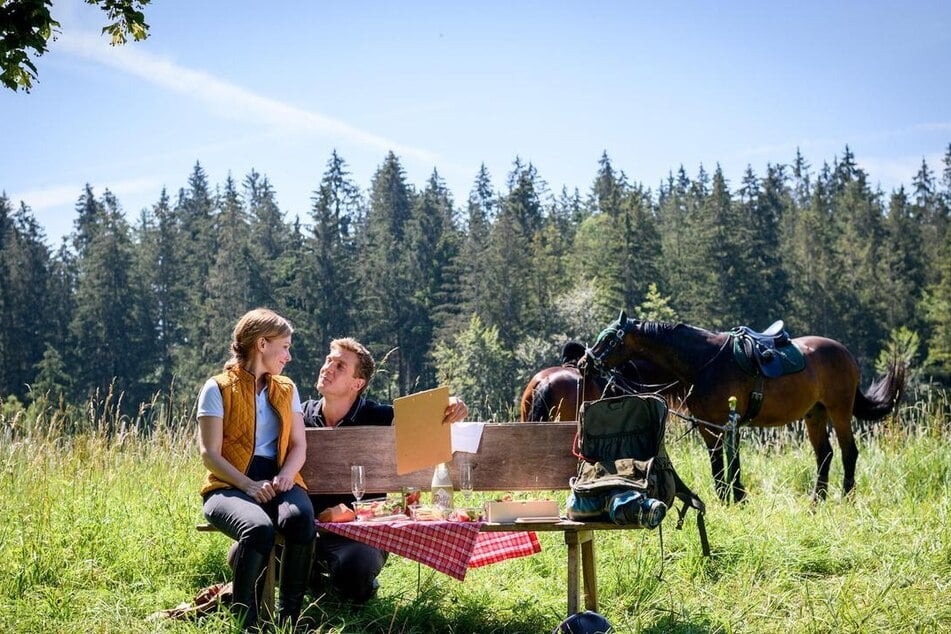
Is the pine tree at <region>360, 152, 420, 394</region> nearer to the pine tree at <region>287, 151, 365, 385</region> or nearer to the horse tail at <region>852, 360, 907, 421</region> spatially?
the pine tree at <region>287, 151, 365, 385</region>

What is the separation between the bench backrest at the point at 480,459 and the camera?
4625 millimetres

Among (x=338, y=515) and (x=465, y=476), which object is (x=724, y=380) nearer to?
(x=465, y=476)

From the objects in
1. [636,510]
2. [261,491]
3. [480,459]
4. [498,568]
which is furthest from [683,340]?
[261,491]

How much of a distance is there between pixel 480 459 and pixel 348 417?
699 millimetres

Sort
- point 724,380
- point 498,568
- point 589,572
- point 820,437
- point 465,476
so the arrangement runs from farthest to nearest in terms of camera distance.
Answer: point 820,437 < point 724,380 < point 498,568 < point 465,476 < point 589,572

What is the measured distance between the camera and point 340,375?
4.63m

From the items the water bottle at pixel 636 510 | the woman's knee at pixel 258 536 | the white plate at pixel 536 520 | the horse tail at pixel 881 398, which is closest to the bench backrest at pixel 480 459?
the white plate at pixel 536 520

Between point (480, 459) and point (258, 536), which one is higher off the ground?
point (480, 459)

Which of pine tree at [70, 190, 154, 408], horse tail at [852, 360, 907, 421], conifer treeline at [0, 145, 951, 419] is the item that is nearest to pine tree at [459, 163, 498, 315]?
conifer treeline at [0, 145, 951, 419]

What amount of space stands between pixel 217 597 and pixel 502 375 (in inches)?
2060

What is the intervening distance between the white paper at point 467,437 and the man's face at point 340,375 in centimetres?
52

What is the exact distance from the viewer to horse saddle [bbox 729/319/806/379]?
295 inches

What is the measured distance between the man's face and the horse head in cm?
279

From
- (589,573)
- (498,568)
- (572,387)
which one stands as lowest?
(498,568)
